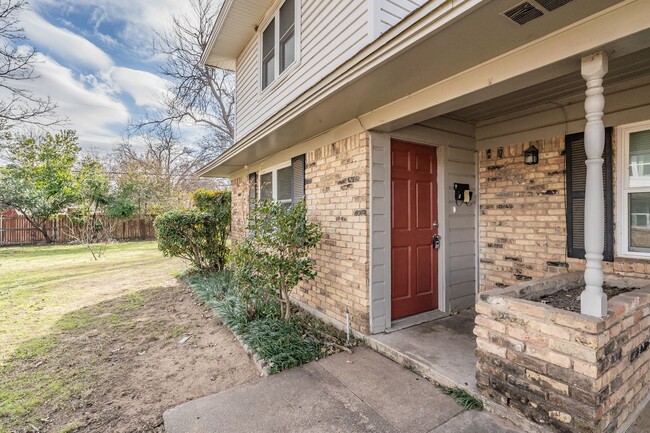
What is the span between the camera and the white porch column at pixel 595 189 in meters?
1.86

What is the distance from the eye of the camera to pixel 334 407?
2.46 meters

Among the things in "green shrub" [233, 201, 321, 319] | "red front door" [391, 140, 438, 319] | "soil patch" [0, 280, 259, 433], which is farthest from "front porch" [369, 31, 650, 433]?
"soil patch" [0, 280, 259, 433]

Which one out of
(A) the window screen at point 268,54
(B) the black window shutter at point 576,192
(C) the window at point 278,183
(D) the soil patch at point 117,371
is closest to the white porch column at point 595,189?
(B) the black window shutter at point 576,192

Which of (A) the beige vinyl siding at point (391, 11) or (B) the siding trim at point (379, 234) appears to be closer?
(B) the siding trim at point (379, 234)

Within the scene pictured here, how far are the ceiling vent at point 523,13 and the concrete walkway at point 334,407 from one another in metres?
2.54

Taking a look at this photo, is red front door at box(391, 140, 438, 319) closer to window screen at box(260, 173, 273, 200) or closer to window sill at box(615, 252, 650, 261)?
window sill at box(615, 252, 650, 261)

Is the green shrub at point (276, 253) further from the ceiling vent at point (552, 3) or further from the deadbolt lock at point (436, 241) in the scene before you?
the ceiling vent at point (552, 3)

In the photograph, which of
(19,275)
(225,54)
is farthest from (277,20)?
(19,275)

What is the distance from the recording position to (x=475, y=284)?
4.48 metres

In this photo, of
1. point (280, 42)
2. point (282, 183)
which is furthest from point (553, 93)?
point (280, 42)

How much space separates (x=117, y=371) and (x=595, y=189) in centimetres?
434

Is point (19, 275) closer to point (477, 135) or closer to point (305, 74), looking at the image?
point (305, 74)

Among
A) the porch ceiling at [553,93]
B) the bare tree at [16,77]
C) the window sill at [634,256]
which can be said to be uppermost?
the bare tree at [16,77]

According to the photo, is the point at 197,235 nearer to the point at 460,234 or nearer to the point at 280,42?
the point at 280,42
